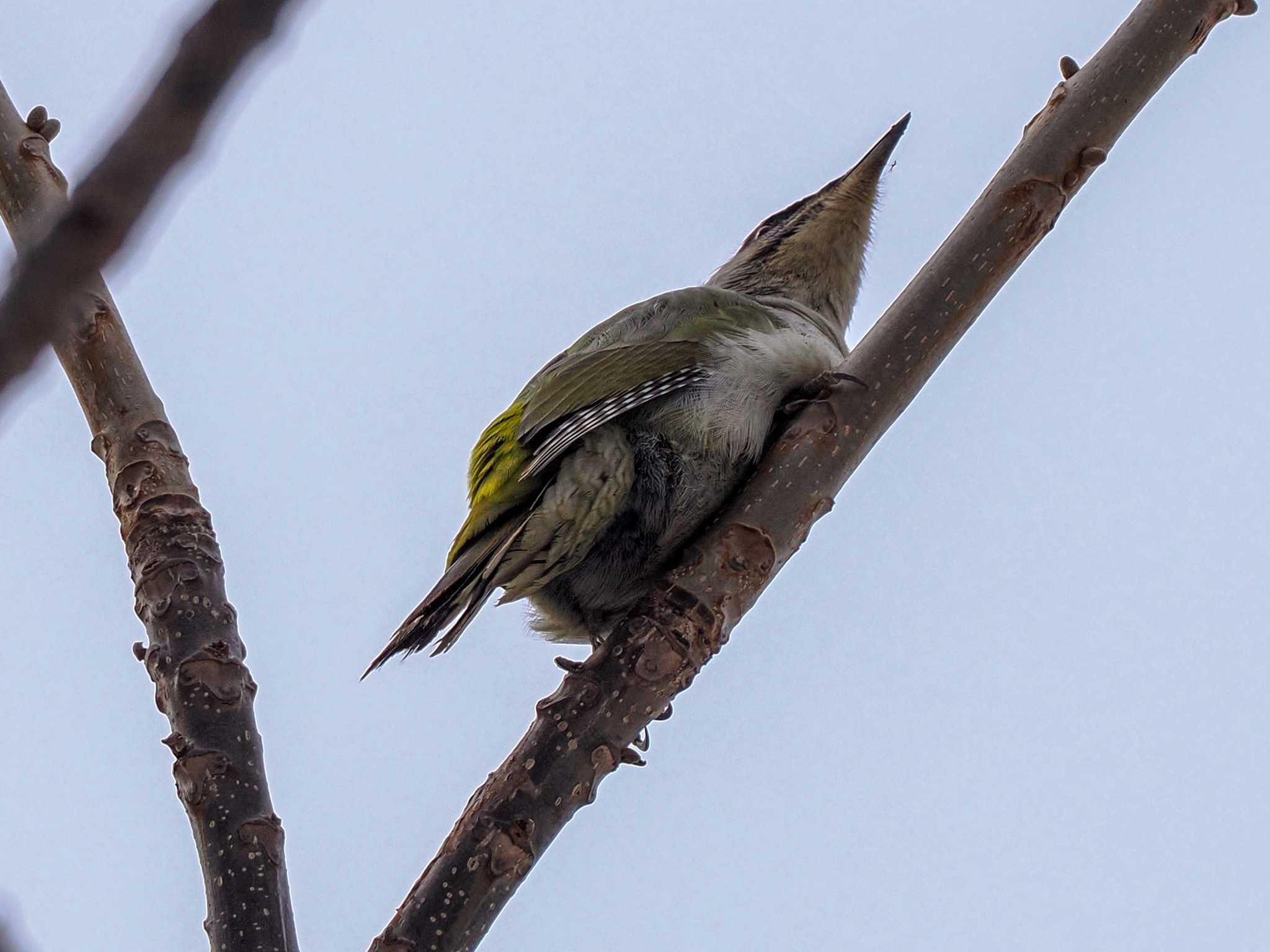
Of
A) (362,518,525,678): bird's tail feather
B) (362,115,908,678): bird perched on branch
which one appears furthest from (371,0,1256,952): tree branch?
(362,518,525,678): bird's tail feather

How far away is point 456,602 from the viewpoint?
4078 mm

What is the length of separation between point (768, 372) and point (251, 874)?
2372 mm

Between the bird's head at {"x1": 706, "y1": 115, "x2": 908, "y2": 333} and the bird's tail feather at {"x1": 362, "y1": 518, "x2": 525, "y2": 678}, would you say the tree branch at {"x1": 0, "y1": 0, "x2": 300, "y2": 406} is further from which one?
the bird's head at {"x1": 706, "y1": 115, "x2": 908, "y2": 333}

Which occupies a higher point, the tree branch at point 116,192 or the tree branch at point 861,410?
the tree branch at point 861,410

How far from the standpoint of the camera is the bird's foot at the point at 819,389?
155 inches

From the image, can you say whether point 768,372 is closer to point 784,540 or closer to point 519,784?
point 784,540

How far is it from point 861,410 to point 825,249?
9.44ft

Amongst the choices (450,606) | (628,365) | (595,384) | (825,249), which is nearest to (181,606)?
(450,606)

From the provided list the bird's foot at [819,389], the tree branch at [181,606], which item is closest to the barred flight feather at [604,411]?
the bird's foot at [819,389]

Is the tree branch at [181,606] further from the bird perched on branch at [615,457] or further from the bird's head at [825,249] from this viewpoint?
the bird's head at [825,249]

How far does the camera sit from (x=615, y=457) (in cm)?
447

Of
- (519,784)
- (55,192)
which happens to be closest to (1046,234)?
(519,784)

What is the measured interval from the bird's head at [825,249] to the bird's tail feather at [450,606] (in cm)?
278

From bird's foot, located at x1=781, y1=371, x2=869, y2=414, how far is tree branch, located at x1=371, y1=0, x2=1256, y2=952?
3 cm
